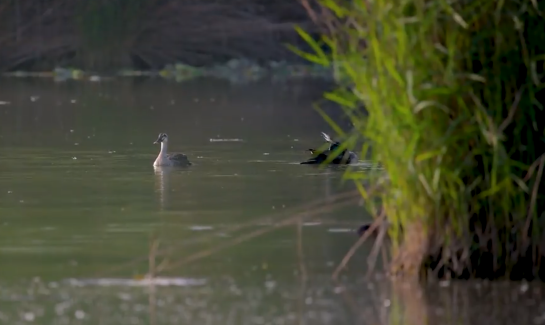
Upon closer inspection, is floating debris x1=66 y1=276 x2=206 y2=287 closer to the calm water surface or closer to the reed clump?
the calm water surface

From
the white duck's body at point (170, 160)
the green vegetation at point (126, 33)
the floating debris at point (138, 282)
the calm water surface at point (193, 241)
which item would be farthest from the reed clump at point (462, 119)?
the green vegetation at point (126, 33)

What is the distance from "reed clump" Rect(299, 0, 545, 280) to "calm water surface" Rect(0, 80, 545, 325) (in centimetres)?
23

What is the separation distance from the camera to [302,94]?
25328 millimetres

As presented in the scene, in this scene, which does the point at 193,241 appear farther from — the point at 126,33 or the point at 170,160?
the point at 126,33

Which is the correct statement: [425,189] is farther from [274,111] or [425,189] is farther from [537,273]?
Answer: [274,111]

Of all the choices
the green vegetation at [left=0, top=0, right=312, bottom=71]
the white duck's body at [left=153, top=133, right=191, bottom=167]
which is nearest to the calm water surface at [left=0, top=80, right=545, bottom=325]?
the white duck's body at [left=153, top=133, right=191, bottom=167]

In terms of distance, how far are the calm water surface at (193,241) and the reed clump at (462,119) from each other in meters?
0.23

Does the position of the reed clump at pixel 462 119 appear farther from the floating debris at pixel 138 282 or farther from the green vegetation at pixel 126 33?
the green vegetation at pixel 126 33

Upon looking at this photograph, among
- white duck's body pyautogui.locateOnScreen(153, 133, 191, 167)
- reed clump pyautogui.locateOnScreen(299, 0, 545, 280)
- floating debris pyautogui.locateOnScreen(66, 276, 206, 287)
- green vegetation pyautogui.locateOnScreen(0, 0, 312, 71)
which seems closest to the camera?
reed clump pyautogui.locateOnScreen(299, 0, 545, 280)

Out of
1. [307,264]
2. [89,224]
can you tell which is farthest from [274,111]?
[307,264]

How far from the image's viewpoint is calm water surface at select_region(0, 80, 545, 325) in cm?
633

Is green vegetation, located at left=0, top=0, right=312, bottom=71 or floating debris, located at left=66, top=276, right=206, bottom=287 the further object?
green vegetation, located at left=0, top=0, right=312, bottom=71

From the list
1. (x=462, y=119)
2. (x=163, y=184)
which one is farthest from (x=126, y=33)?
(x=462, y=119)

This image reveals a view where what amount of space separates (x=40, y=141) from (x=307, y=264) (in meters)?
8.65
